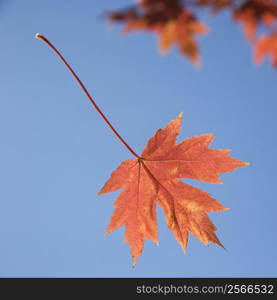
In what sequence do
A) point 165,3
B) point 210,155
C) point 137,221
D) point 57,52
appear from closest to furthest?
point 57,52, point 210,155, point 137,221, point 165,3

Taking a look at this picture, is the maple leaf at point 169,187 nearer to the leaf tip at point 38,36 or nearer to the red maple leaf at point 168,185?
the red maple leaf at point 168,185

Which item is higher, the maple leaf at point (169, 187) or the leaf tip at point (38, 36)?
the leaf tip at point (38, 36)

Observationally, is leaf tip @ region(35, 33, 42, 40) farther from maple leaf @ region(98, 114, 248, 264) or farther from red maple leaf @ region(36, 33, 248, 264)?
maple leaf @ region(98, 114, 248, 264)

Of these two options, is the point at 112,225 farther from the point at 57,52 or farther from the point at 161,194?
the point at 57,52

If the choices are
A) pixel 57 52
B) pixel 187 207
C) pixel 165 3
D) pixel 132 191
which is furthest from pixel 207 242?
pixel 165 3

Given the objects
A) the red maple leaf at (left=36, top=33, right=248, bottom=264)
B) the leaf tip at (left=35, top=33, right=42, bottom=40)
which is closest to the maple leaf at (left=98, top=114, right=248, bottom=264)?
the red maple leaf at (left=36, top=33, right=248, bottom=264)

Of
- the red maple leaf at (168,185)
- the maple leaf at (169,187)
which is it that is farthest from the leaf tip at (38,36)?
the maple leaf at (169,187)

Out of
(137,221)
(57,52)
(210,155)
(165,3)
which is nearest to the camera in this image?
(57,52)

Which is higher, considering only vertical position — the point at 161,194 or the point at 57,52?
the point at 57,52

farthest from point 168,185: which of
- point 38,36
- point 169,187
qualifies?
point 38,36
